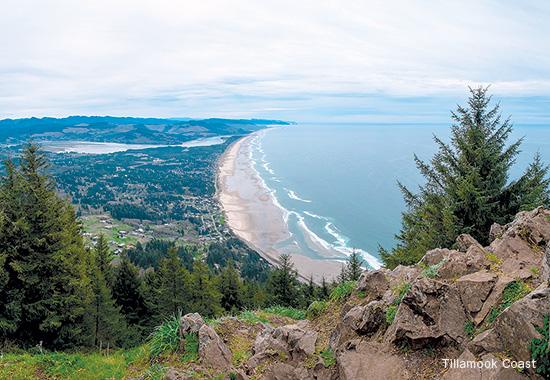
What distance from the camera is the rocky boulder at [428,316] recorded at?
19.8ft

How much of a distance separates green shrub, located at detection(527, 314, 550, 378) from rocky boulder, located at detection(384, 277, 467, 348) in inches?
52.3

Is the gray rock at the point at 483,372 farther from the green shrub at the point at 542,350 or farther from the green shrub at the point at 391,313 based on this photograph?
the green shrub at the point at 391,313

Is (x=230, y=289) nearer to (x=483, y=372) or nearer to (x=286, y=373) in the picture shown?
(x=286, y=373)

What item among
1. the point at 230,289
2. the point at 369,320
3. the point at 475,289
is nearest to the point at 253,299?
the point at 230,289

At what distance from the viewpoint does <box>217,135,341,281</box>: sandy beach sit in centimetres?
5353

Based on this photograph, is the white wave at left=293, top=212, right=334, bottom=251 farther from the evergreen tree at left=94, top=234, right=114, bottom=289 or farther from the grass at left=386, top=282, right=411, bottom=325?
the grass at left=386, top=282, right=411, bottom=325

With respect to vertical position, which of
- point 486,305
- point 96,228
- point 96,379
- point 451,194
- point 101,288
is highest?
point 451,194

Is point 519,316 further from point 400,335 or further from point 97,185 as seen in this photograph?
point 97,185

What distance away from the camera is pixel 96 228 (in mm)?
102188

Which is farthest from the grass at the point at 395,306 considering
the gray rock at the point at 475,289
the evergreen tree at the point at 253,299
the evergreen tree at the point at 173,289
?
the evergreen tree at the point at 173,289

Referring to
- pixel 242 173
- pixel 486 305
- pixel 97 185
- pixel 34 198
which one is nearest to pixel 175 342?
pixel 486 305

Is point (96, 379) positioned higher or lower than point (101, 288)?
higher

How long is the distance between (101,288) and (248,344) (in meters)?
17.0

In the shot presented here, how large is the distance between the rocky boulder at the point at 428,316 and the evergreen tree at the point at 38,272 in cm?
1609
